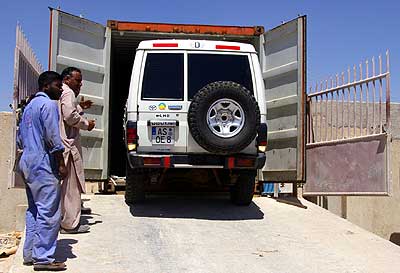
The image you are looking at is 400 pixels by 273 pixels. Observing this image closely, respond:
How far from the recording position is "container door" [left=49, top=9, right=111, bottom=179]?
8.61 meters

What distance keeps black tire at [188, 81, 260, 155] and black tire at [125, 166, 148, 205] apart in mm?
1230

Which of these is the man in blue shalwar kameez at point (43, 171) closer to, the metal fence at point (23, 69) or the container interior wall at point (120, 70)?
the metal fence at point (23, 69)

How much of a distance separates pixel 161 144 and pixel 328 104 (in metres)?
3.48

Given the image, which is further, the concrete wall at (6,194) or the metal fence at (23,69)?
the concrete wall at (6,194)

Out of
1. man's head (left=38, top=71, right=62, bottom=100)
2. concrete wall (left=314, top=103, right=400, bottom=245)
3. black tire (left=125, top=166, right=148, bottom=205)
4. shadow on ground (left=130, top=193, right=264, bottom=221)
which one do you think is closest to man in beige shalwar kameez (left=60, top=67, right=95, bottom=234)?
man's head (left=38, top=71, right=62, bottom=100)

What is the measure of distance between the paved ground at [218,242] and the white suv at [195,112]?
2.17 ft

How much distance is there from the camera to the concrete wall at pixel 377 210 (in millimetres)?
13125

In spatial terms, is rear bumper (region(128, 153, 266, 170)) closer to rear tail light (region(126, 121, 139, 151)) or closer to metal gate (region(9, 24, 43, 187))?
rear tail light (region(126, 121, 139, 151))

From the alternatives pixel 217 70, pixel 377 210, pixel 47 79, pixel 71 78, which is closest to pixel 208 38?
pixel 217 70

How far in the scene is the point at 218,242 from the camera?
641cm

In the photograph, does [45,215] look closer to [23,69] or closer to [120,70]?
[23,69]

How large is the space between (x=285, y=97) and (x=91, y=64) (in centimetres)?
312

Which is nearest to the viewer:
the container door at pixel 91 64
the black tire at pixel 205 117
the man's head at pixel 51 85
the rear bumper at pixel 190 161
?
the man's head at pixel 51 85

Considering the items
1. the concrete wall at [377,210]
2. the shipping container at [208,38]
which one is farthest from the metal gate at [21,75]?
the concrete wall at [377,210]
